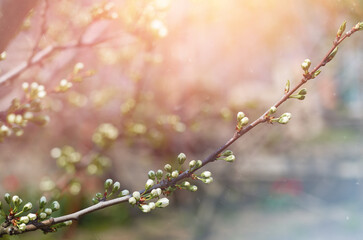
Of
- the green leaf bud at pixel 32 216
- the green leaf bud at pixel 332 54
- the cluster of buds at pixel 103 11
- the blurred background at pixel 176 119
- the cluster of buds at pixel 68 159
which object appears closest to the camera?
the green leaf bud at pixel 332 54

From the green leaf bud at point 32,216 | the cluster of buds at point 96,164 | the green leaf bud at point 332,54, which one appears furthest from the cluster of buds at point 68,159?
the green leaf bud at point 332,54

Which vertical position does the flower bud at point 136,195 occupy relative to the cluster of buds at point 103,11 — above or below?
below

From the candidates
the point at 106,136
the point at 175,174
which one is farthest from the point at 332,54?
the point at 106,136

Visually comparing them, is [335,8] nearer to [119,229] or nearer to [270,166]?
[119,229]

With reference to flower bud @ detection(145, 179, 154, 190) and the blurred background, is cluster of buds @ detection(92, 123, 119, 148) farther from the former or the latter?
flower bud @ detection(145, 179, 154, 190)

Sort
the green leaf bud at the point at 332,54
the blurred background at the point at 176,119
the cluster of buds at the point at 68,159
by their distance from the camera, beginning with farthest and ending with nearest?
the blurred background at the point at 176,119, the cluster of buds at the point at 68,159, the green leaf bud at the point at 332,54

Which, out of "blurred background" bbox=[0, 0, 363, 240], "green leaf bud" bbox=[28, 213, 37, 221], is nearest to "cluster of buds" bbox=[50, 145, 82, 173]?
"blurred background" bbox=[0, 0, 363, 240]

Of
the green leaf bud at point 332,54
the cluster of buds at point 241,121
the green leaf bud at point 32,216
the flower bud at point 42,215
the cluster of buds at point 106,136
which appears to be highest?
the cluster of buds at point 106,136

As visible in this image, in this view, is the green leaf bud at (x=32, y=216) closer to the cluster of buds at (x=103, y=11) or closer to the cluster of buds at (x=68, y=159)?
the cluster of buds at (x=103, y=11)

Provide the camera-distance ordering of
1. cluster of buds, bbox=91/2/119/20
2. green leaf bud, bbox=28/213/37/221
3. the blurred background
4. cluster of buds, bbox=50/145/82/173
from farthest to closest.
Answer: the blurred background, cluster of buds, bbox=50/145/82/173, cluster of buds, bbox=91/2/119/20, green leaf bud, bbox=28/213/37/221
